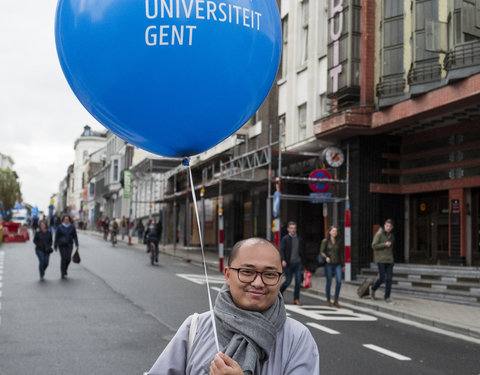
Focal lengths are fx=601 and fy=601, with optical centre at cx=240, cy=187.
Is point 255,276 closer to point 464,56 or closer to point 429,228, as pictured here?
point 464,56

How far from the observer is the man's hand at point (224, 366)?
2.10 meters

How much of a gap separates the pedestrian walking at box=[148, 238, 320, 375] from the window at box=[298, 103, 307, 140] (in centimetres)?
1959

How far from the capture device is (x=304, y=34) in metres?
22.8

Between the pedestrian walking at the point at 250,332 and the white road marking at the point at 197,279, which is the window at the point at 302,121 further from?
the pedestrian walking at the point at 250,332

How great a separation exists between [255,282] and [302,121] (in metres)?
20.5

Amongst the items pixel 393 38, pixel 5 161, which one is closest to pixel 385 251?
pixel 393 38

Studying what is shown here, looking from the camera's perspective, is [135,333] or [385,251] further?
[385,251]

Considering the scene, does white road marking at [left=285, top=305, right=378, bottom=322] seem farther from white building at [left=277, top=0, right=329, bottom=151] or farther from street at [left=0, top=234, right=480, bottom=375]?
white building at [left=277, top=0, right=329, bottom=151]

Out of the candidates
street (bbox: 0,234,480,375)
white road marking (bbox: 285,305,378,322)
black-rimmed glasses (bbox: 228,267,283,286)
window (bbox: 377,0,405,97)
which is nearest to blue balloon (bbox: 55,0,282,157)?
black-rimmed glasses (bbox: 228,267,283,286)

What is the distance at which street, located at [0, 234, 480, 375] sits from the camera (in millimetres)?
6809

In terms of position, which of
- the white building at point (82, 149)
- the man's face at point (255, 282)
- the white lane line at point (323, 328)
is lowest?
the white lane line at point (323, 328)

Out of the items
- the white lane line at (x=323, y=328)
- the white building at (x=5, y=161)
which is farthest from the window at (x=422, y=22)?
the white building at (x=5, y=161)

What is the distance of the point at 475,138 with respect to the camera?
16172mm

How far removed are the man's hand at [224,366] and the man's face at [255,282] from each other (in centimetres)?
24
